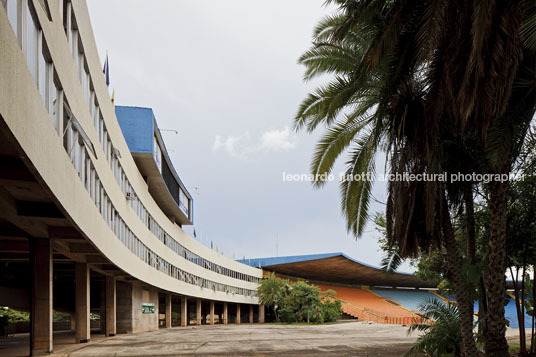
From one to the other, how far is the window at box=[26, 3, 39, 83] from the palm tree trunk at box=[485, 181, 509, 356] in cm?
1017

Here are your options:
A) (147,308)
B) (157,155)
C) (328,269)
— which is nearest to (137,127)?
(157,155)

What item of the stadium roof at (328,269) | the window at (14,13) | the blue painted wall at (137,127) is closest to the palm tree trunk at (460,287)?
the window at (14,13)

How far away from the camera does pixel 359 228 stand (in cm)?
1689

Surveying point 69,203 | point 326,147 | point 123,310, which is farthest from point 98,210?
point 123,310

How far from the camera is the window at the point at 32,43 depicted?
1040cm

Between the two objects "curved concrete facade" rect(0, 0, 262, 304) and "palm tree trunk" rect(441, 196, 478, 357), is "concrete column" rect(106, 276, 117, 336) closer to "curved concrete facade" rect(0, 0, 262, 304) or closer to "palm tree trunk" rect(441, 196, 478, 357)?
"curved concrete facade" rect(0, 0, 262, 304)

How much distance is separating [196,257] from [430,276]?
41258mm

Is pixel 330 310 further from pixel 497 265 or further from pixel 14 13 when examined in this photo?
pixel 14 13

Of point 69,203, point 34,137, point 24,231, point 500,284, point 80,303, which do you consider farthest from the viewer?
point 80,303

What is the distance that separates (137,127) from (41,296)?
19.9m

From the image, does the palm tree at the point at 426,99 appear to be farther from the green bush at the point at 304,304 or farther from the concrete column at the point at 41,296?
the green bush at the point at 304,304

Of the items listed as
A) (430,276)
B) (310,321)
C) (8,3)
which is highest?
(8,3)

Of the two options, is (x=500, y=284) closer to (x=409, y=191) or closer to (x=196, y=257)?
(x=409, y=191)

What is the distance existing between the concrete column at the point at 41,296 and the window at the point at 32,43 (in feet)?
33.0
